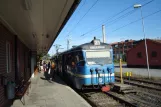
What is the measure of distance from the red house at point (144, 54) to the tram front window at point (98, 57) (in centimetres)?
2845

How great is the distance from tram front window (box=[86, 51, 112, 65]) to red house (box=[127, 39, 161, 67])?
93.3 feet

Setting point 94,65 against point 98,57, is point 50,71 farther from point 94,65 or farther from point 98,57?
point 94,65

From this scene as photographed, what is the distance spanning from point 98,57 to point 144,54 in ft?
105

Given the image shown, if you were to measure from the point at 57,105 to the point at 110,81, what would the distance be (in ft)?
15.5

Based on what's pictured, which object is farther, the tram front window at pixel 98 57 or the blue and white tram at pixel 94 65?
the tram front window at pixel 98 57

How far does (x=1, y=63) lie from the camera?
820 centimetres

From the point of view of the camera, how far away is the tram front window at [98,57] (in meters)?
13.0

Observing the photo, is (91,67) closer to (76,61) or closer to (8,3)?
(76,61)

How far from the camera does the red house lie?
40000 mm

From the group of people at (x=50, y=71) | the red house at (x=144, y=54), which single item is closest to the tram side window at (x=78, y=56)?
the group of people at (x=50, y=71)

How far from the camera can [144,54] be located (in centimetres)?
4338

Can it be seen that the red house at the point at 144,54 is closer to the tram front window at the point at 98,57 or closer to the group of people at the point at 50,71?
the group of people at the point at 50,71

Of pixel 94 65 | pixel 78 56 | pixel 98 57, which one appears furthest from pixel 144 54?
pixel 94 65

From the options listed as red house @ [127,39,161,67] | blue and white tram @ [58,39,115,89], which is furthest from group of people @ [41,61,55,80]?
red house @ [127,39,161,67]
